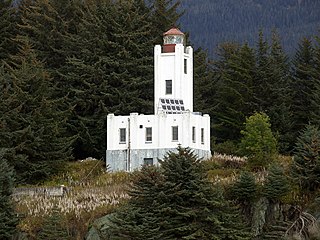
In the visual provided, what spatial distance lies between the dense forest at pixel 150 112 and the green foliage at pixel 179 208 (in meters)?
0.05

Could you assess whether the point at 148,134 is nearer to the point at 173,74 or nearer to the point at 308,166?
the point at 173,74

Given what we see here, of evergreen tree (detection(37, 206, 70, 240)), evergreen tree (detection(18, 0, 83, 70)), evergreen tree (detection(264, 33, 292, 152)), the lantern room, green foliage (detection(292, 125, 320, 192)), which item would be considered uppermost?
evergreen tree (detection(18, 0, 83, 70))

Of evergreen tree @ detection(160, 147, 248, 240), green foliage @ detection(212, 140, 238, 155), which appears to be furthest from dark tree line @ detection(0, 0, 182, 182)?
evergreen tree @ detection(160, 147, 248, 240)

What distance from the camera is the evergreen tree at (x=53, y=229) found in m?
29.7

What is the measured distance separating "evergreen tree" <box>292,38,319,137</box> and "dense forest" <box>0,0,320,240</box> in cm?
12

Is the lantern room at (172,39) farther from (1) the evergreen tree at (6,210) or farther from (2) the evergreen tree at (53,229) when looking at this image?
(2) the evergreen tree at (53,229)

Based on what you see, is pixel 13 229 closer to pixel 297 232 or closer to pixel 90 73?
pixel 297 232

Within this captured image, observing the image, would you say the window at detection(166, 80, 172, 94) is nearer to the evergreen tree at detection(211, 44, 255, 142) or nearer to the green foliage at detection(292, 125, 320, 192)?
the evergreen tree at detection(211, 44, 255, 142)

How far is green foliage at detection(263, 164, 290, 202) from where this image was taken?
32.2 meters

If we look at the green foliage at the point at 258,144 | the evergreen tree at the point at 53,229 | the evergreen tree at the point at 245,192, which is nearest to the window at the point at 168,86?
the green foliage at the point at 258,144

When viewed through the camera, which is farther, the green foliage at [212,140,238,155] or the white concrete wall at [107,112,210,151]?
the green foliage at [212,140,238,155]

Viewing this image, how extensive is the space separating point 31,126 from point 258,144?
1211cm

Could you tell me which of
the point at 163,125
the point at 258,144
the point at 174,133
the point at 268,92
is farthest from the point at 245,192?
the point at 268,92

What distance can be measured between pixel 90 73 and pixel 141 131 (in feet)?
24.5
